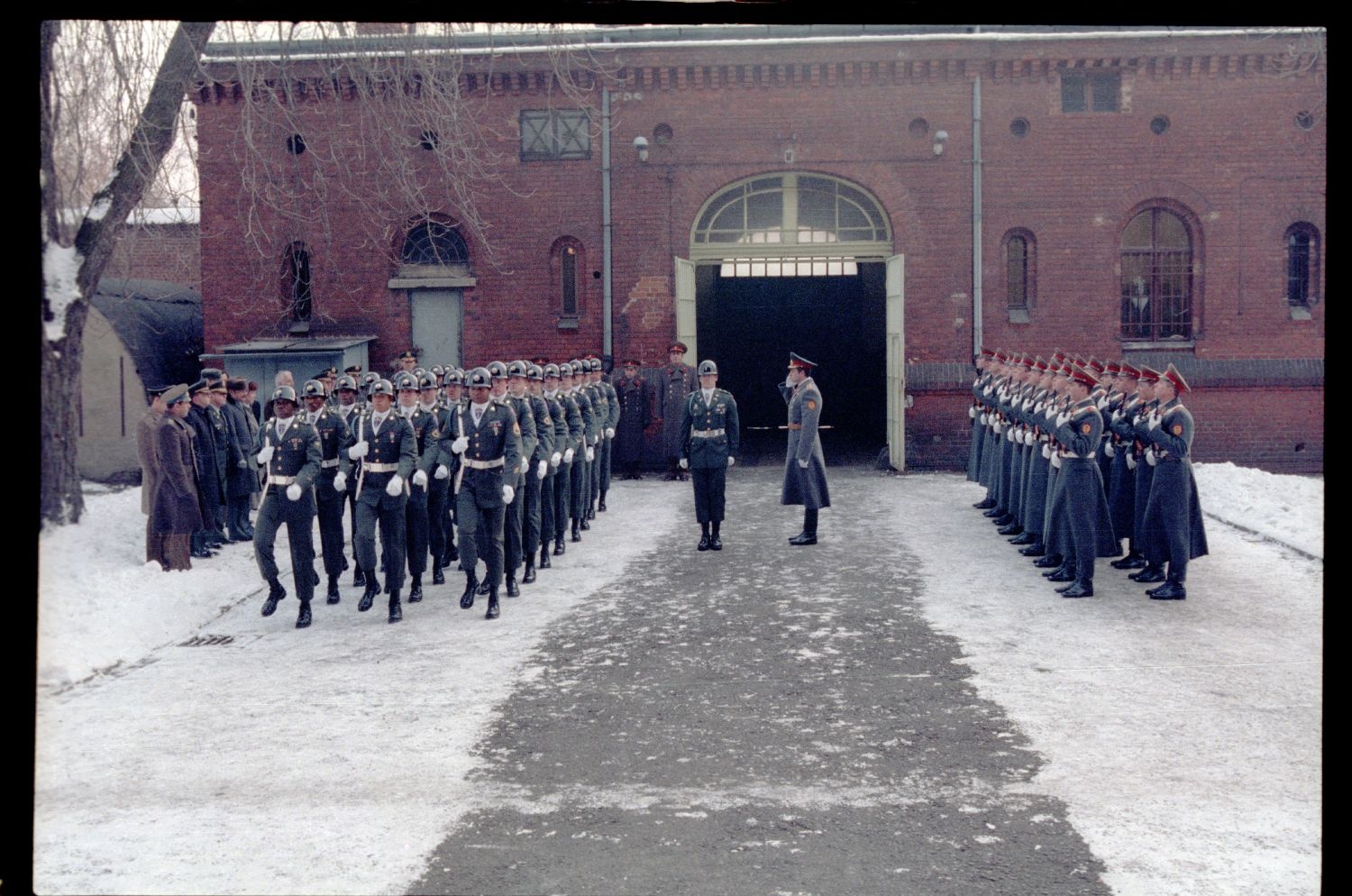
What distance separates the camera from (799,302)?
92.9 feet

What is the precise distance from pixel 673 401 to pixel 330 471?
9.25 m

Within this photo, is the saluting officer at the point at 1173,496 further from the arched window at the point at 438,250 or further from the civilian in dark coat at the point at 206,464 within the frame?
the arched window at the point at 438,250

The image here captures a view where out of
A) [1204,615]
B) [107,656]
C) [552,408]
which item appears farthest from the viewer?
[552,408]

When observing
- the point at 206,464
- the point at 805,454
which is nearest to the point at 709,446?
the point at 805,454

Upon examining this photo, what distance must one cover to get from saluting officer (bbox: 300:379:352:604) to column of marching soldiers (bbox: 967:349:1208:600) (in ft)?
20.2

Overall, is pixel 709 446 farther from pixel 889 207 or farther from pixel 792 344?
pixel 792 344

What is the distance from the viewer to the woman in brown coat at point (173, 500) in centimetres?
1123

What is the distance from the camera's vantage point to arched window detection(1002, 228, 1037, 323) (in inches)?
761

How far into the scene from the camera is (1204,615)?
8.98 meters

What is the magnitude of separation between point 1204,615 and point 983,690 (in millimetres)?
2866

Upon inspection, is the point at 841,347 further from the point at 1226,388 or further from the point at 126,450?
the point at 126,450

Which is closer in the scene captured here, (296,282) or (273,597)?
(273,597)

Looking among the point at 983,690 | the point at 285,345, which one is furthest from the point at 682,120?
the point at 983,690

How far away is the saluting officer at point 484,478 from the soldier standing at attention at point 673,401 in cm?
883
